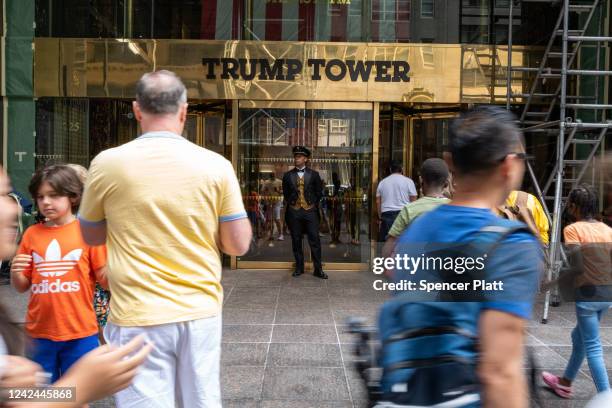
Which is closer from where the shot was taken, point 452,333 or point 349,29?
point 452,333

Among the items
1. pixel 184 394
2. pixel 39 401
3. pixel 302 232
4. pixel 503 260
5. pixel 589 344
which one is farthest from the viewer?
pixel 302 232

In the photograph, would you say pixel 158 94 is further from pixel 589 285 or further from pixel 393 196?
pixel 393 196

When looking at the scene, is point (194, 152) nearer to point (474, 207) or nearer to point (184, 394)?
point (184, 394)

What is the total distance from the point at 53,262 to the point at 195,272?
43.5 inches

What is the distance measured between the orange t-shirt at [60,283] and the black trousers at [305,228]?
6182mm

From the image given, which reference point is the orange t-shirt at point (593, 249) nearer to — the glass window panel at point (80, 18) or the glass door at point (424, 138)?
the glass door at point (424, 138)

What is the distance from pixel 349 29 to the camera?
1017 cm

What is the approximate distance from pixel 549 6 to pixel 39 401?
10284mm

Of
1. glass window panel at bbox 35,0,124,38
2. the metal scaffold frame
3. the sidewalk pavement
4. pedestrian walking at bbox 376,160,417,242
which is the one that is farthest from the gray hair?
glass window panel at bbox 35,0,124,38

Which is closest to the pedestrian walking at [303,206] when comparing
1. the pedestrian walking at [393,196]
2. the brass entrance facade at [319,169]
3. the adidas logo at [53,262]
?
the brass entrance facade at [319,169]

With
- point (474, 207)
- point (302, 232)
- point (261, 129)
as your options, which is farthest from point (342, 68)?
point (474, 207)

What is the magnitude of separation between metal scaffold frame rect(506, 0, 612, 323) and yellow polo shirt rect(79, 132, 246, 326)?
5.38 meters

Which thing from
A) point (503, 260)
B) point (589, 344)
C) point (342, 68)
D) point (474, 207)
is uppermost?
point (342, 68)

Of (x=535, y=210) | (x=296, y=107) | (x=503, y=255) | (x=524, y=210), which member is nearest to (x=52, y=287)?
(x=503, y=255)
